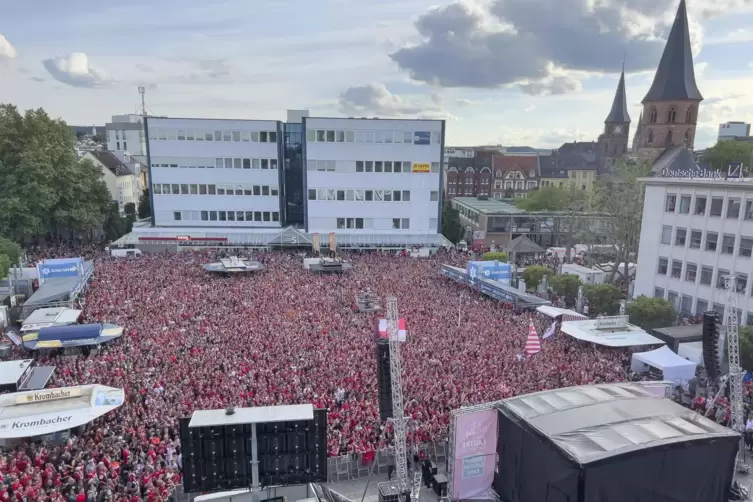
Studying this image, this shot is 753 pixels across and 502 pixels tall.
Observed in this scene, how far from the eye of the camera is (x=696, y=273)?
2545cm

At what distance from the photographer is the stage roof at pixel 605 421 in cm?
920

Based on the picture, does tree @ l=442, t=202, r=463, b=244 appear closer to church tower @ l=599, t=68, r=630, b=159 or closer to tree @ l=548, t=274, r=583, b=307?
tree @ l=548, t=274, r=583, b=307

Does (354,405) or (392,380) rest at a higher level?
(392,380)

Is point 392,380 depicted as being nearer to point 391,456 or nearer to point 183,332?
point 391,456

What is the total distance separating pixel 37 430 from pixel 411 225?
34642 millimetres

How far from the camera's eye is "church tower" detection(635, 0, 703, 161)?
6191 cm

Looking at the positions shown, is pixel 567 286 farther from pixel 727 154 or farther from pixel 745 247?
pixel 727 154

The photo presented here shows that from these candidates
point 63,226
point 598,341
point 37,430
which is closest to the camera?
point 37,430

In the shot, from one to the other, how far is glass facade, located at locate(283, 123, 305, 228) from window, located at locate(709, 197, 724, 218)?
31.2 meters

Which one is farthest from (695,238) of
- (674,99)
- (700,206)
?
(674,99)

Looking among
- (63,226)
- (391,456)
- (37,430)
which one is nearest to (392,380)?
(391,456)

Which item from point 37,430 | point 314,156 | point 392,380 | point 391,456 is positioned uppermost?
point 314,156

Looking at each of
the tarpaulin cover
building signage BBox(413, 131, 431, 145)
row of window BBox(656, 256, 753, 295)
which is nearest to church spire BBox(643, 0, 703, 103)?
building signage BBox(413, 131, 431, 145)

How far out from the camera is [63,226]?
41000 mm
